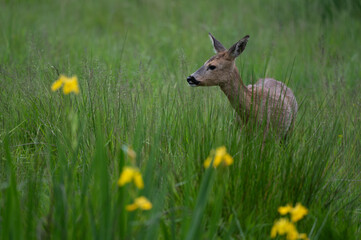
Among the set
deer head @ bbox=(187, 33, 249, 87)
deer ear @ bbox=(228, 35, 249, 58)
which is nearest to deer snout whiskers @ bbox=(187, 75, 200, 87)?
deer head @ bbox=(187, 33, 249, 87)

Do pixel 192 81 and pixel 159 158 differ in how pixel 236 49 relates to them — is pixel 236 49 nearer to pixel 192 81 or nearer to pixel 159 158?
pixel 192 81

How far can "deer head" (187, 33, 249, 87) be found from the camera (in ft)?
13.9

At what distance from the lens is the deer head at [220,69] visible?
13.9ft

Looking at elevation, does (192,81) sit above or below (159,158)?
above

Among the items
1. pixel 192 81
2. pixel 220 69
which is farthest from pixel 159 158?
pixel 220 69

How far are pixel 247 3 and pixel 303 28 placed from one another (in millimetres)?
2731

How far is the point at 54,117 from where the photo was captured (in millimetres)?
3594

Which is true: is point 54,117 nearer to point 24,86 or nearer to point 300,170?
point 24,86

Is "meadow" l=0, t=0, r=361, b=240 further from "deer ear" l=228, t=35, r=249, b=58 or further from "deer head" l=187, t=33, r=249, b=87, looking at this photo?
"deer ear" l=228, t=35, r=249, b=58

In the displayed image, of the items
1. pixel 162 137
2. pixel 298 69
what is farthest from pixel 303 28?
pixel 162 137

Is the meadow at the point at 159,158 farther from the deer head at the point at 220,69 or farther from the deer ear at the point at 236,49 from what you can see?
the deer ear at the point at 236,49

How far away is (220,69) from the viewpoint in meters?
4.37

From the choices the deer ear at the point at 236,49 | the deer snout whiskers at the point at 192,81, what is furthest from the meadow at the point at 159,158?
the deer ear at the point at 236,49

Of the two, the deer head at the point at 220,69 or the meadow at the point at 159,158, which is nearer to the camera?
the meadow at the point at 159,158
